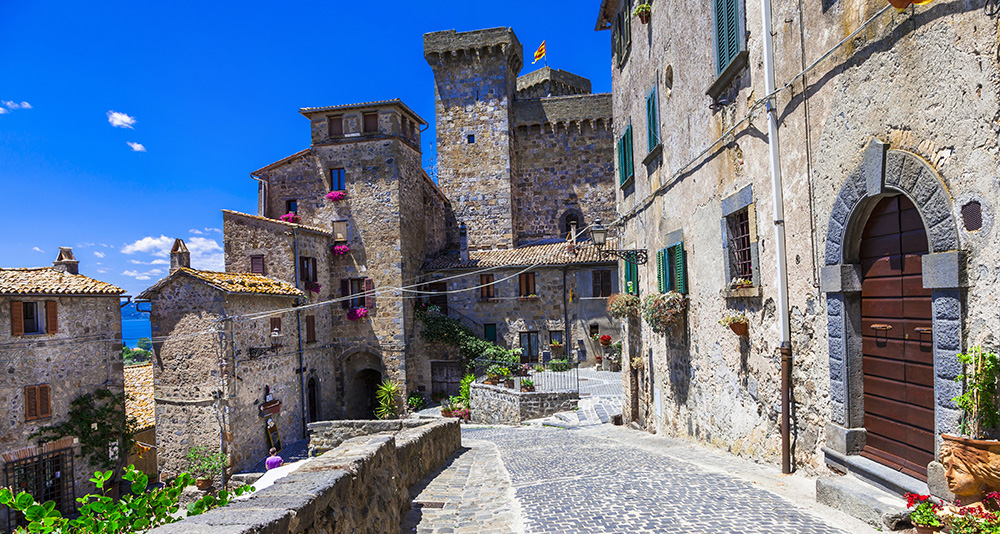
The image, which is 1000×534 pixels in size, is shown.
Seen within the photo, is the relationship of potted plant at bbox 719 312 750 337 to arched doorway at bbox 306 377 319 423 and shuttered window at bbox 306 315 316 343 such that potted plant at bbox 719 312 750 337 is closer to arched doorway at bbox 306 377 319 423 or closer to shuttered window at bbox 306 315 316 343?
shuttered window at bbox 306 315 316 343

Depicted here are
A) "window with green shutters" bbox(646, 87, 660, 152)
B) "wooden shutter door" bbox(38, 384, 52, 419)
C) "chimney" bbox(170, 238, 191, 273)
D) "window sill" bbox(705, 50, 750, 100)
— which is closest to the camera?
"window sill" bbox(705, 50, 750, 100)

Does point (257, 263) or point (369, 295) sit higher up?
point (257, 263)

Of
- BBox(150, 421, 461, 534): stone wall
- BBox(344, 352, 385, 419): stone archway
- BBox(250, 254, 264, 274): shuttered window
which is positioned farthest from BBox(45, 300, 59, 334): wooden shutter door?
BBox(150, 421, 461, 534): stone wall

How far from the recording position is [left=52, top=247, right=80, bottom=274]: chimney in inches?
819

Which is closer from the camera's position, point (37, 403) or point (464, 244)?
point (37, 403)

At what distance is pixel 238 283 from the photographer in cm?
2169

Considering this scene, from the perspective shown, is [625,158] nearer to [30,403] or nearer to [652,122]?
[652,122]

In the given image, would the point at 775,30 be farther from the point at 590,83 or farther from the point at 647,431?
the point at 590,83

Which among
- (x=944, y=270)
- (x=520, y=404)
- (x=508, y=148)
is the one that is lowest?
(x=520, y=404)

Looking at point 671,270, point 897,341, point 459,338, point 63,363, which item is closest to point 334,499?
point 897,341

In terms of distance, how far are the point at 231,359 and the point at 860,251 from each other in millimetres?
19788

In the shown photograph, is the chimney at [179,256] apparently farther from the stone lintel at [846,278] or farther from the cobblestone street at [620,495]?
the stone lintel at [846,278]

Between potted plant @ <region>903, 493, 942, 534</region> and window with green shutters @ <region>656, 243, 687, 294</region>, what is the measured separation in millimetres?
6807

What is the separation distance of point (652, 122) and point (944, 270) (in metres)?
8.82
